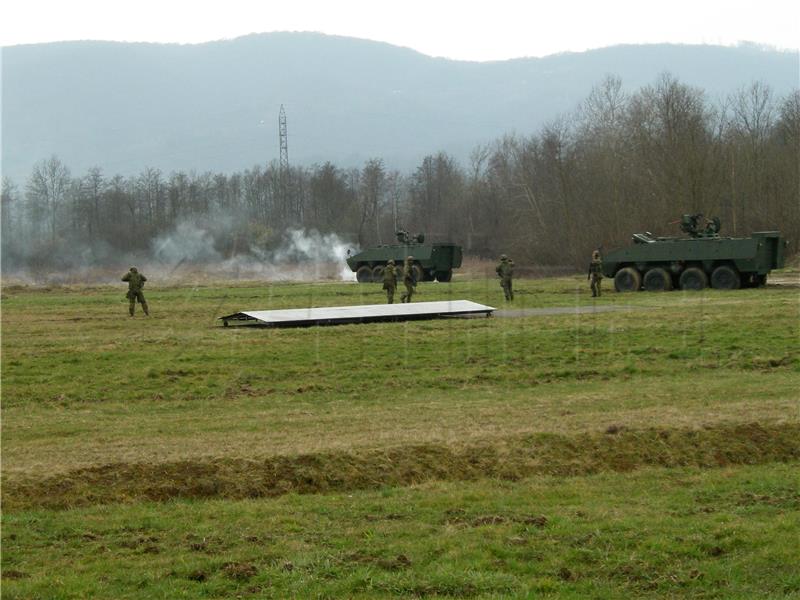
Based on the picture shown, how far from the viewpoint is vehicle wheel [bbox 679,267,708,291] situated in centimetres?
3725

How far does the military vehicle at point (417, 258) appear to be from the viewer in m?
50.3

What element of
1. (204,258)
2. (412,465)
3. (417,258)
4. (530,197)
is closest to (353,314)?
(412,465)

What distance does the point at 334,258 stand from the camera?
239ft

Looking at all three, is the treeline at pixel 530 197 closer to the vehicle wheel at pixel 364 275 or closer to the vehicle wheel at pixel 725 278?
the vehicle wheel at pixel 364 275

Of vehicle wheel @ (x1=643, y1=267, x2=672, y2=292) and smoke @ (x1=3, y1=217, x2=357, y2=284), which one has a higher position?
smoke @ (x1=3, y1=217, x2=357, y2=284)

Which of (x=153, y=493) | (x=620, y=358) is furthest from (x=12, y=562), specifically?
(x=620, y=358)

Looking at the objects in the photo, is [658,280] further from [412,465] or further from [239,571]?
[239,571]

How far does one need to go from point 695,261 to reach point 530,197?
35.8 metres

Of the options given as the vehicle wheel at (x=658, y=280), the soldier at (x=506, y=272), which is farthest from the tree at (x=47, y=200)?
the soldier at (x=506, y=272)

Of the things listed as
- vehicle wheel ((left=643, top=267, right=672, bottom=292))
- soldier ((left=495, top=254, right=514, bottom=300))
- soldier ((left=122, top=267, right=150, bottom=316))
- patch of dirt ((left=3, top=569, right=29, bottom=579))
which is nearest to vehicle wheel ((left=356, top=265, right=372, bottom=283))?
vehicle wheel ((left=643, top=267, right=672, bottom=292))

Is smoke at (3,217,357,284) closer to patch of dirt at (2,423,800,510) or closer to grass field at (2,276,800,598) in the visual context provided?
grass field at (2,276,800,598)

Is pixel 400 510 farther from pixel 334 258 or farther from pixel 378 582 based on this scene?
pixel 334 258

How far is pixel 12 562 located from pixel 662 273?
105 feet

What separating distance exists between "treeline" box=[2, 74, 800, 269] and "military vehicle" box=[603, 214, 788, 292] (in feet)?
64.1
